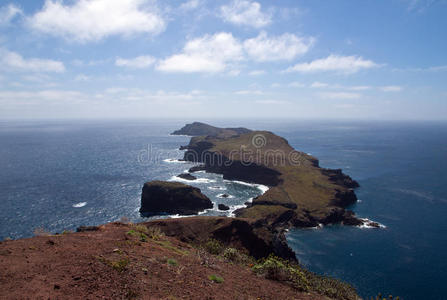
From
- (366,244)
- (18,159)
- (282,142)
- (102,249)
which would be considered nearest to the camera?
(102,249)

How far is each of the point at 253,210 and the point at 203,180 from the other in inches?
1725

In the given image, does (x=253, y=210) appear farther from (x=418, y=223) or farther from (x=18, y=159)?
(x=18, y=159)

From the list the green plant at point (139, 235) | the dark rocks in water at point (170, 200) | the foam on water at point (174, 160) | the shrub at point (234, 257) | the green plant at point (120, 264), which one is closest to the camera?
the green plant at point (120, 264)

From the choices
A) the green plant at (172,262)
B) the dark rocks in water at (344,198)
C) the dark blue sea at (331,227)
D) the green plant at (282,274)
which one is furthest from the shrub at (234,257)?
the dark rocks in water at (344,198)

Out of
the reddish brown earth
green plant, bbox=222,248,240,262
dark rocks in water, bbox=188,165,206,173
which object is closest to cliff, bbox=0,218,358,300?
the reddish brown earth

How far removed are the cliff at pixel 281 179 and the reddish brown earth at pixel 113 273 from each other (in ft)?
188

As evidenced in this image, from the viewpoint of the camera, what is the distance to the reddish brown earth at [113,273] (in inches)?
414

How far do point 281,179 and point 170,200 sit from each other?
4865 centimetres

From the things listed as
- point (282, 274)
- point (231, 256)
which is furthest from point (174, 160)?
point (282, 274)

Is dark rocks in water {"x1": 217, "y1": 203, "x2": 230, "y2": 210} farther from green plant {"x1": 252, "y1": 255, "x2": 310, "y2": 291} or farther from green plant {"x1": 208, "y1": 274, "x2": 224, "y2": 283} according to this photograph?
green plant {"x1": 208, "y1": 274, "x2": 224, "y2": 283}

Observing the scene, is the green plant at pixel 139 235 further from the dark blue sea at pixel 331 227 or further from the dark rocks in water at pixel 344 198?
the dark rocks in water at pixel 344 198

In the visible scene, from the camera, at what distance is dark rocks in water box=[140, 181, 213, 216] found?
8081 cm

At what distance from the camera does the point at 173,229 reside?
39.1 m

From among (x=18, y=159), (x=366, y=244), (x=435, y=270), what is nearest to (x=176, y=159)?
(x=18, y=159)
